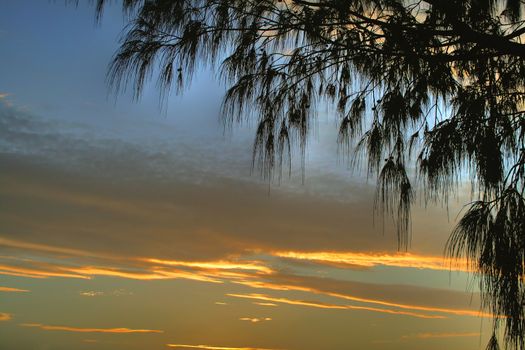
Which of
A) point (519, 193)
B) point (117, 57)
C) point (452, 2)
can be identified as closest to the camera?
point (519, 193)

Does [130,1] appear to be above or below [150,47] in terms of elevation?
above

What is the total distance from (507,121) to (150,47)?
2033mm

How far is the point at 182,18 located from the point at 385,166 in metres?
1.47

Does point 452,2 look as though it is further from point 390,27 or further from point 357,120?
point 357,120

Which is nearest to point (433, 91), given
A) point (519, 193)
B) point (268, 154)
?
point (519, 193)

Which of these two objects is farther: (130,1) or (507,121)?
(130,1)

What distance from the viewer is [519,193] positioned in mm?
2625

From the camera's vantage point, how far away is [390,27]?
281 centimetres

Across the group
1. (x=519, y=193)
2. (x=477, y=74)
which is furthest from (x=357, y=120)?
(x=519, y=193)

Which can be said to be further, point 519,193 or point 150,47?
point 150,47

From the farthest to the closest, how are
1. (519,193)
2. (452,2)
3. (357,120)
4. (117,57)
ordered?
1. (357,120)
2. (117,57)
3. (452,2)
4. (519,193)

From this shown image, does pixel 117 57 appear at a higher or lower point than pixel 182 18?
lower

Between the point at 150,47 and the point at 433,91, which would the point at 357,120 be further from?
the point at 150,47

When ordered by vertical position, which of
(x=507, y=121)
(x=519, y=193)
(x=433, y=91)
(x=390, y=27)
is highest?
(x=390, y=27)
